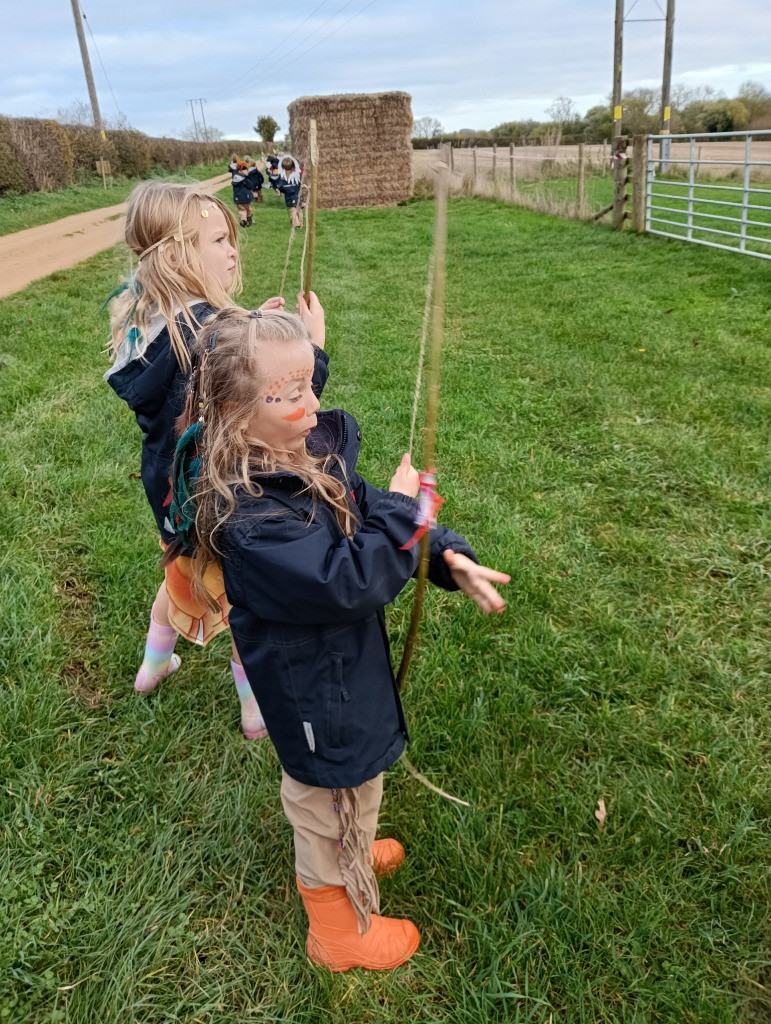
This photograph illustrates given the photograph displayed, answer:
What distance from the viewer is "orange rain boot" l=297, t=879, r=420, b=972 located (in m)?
1.92

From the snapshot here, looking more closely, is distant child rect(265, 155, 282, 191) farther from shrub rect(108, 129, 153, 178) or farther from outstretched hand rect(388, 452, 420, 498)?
outstretched hand rect(388, 452, 420, 498)

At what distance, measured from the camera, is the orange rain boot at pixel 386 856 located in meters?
2.16

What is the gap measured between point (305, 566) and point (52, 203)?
23.0 metres

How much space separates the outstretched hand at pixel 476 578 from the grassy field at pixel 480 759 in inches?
34.4

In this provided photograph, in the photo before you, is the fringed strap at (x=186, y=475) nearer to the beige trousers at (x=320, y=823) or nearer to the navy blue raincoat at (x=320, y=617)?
the navy blue raincoat at (x=320, y=617)

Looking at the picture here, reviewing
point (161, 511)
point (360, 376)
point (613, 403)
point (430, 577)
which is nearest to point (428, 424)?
point (430, 577)

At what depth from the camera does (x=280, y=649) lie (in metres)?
1.64

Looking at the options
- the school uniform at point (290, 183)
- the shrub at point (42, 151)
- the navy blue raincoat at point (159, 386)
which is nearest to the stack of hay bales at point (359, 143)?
the school uniform at point (290, 183)

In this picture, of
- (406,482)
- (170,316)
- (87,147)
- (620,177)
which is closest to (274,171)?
(620,177)

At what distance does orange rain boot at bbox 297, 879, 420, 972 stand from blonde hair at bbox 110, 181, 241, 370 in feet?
5.19

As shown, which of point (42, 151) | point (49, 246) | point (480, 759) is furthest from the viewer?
point (42, 151)

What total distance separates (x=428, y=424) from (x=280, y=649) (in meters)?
0.58

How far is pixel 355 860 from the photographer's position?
6.13 feet

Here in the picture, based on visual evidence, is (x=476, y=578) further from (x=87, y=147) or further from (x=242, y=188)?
(x=87, y=147)
